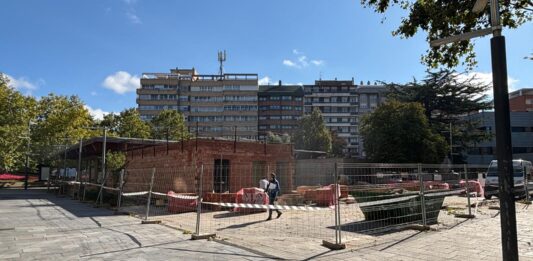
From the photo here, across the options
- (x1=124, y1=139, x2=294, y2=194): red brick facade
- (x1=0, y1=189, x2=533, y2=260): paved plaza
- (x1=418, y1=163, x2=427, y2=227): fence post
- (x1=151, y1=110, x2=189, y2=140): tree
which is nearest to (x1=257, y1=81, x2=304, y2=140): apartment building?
(x1=151, y1=110, x2=189, y2=140): tree

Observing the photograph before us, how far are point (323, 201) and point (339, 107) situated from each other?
105m

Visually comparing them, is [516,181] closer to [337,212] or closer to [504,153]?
[337,212]

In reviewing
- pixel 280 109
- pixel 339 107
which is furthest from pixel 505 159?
pixel 339 107

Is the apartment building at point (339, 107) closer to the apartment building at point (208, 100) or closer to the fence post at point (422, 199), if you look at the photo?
the apartment building at point (208, 100)

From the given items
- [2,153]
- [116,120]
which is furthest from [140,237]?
[116,120]

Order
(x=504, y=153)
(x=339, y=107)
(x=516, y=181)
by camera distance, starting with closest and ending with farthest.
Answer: (x=504, y=153)
(x=516, y=181)
(x=339, y=107)

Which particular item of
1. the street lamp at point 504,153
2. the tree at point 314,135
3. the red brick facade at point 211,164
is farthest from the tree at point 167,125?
the street lamp at point 504,153

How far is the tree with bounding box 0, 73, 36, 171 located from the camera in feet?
107

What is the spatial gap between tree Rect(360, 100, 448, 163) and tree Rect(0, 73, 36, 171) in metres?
31.5

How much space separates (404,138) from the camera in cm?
4031

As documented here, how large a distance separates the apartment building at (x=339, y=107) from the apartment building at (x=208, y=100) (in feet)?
62.6

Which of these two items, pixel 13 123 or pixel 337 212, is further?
pixel 13 123

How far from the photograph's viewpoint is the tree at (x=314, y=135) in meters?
71.1

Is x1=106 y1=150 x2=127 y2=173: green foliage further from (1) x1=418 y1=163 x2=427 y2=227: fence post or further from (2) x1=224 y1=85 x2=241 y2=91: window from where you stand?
(2) x1=224 y1=85 x2=241 y2=91: window
